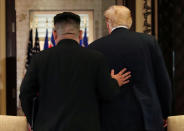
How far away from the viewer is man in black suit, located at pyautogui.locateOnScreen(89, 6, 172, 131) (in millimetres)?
1669

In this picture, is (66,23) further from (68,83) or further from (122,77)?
(122,77)

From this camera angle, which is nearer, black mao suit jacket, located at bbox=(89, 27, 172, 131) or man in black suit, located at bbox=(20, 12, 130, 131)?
man in black suit, located at bbox=(20, 12, 130, 131)

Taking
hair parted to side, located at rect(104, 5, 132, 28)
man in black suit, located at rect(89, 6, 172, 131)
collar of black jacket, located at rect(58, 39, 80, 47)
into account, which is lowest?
man in black suit, located at rect(89, 6, 172, 131)

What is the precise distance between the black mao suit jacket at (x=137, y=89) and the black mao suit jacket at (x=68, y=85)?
10.9 inches

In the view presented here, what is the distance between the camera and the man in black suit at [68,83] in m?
1.36

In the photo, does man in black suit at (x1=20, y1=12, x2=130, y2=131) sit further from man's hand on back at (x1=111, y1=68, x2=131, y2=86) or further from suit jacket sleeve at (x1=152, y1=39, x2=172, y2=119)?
suit jacket sleeve at (x1=152, y1=39, x2=172, y2=119)

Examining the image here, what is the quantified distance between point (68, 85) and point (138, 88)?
0.52 metres

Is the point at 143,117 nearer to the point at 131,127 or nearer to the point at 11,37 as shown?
the point at 131,127

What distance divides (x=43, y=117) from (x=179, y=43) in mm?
2115

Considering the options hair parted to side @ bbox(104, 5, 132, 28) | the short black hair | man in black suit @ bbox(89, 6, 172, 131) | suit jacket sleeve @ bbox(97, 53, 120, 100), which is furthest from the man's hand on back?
the short black hair

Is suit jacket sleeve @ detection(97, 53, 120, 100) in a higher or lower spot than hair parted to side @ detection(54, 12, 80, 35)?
lower

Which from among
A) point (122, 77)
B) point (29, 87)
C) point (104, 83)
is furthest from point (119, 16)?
point (29, 87)

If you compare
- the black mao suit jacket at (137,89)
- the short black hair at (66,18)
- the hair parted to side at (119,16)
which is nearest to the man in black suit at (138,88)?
the black mao suit jacket at (137,89)

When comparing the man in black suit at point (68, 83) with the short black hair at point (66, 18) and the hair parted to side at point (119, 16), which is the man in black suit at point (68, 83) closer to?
the short black hair at point (66, 18)
